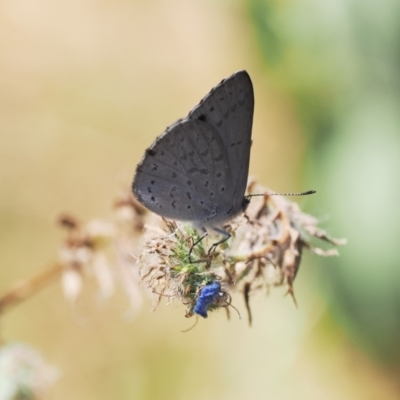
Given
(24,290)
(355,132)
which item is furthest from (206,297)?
(355,132)

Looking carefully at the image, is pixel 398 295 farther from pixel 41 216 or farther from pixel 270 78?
pixel 41 216

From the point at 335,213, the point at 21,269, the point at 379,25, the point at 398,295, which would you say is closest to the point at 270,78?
the point at 379,25

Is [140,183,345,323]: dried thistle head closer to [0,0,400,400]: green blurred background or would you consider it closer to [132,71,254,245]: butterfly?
[132,71,254,245]: butterfly

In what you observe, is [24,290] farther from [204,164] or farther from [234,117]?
[234,117]

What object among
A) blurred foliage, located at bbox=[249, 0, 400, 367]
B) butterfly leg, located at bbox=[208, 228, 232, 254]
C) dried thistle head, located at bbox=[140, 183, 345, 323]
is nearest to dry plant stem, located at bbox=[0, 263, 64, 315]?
dried thistle head, located at bbox=[140, 183, 345, 323]

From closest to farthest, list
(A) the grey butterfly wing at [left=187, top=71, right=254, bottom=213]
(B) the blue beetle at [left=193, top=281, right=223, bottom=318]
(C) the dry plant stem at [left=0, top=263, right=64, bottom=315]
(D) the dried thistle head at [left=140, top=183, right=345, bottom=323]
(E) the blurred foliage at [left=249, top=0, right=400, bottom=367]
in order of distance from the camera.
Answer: (B) the blue beetle at [left=193, top=281, right=223, bottom=318]
(D) the dried thistle head at [left=140, top=183, right=345, bottom=323]
(A) the grey butterfly wing at [left=187, top=71, right=254, bottom=213]
(C) the dry plant stem at [left=0, top=263, right=64, bottom=315]
(E) the blurred foliage at [left=249, top=0, right=400, bottom=367]

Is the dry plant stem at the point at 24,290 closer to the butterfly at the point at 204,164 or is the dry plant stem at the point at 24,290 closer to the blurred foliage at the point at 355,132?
the butterfly at the point at 204,164

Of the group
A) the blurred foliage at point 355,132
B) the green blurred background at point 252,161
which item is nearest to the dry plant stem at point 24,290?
the green blurred background at point 252,161
